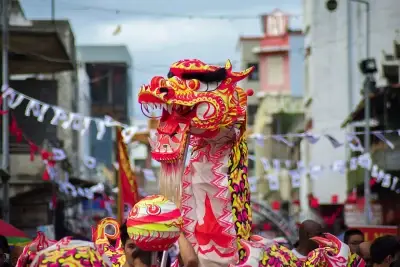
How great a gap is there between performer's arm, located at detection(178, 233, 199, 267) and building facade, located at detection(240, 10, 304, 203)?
57173mm

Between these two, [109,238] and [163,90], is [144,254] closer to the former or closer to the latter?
[109,238]

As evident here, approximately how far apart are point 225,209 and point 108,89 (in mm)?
69249

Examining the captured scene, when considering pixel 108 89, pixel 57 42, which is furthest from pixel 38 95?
pixel 108 89

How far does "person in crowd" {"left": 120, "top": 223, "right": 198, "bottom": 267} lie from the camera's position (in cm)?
898

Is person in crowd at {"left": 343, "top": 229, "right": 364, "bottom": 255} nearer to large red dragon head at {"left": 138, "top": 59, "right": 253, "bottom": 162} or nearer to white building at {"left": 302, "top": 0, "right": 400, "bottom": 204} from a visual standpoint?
large red dragon head at {"left": 138, "top": 59, "right": 253, "bottom": 162}

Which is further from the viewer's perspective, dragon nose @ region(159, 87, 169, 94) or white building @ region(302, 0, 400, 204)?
white building @ region(302, 0, 400, 204)

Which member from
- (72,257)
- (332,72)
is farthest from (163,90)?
(332,72)

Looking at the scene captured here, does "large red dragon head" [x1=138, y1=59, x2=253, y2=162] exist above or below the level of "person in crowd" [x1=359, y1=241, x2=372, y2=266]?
above

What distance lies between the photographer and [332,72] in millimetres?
47062

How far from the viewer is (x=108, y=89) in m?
79.2

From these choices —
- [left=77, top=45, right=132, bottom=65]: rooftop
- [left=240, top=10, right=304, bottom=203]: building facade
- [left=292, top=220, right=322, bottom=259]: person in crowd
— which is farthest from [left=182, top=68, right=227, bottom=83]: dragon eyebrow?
[left=77, top=45, right=132, bottom=65]: rooftop

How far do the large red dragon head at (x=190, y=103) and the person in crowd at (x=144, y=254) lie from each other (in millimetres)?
632

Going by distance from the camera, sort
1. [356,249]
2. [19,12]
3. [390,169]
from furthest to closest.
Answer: [390,169]
[19,12]
[356,249]

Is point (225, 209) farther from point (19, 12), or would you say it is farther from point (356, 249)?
point (19, 12)
